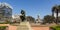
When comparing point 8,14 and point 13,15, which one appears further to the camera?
point 13,15

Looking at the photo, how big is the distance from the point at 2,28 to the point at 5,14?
3824cm

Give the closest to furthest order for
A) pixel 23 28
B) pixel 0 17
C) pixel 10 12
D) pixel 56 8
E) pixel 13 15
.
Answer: pixel 23 28 → pixel 56 8 → pixel 0 17 → pixel 10 12 → pixel 13 15

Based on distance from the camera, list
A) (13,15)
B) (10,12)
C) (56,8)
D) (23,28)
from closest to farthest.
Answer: (23,28)
(56,8)
(10,12)
(13,15)

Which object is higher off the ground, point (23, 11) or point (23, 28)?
point (23, 11)

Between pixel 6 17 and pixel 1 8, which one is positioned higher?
pixel 1 8

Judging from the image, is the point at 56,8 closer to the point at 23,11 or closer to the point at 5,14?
the point at 5,14

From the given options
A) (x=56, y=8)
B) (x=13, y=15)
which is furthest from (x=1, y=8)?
(x=56, y=8)

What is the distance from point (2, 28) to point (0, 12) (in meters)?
38.7

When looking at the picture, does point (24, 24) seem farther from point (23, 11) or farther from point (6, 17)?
point (6, 17)

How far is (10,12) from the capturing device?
210 ft

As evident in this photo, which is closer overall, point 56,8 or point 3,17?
point 56,8

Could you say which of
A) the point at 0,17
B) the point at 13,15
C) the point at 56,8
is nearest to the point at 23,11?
the point at 56,8

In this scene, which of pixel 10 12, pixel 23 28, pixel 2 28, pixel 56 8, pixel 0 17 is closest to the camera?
pixel 23 28

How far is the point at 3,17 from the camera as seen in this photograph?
59219mm
